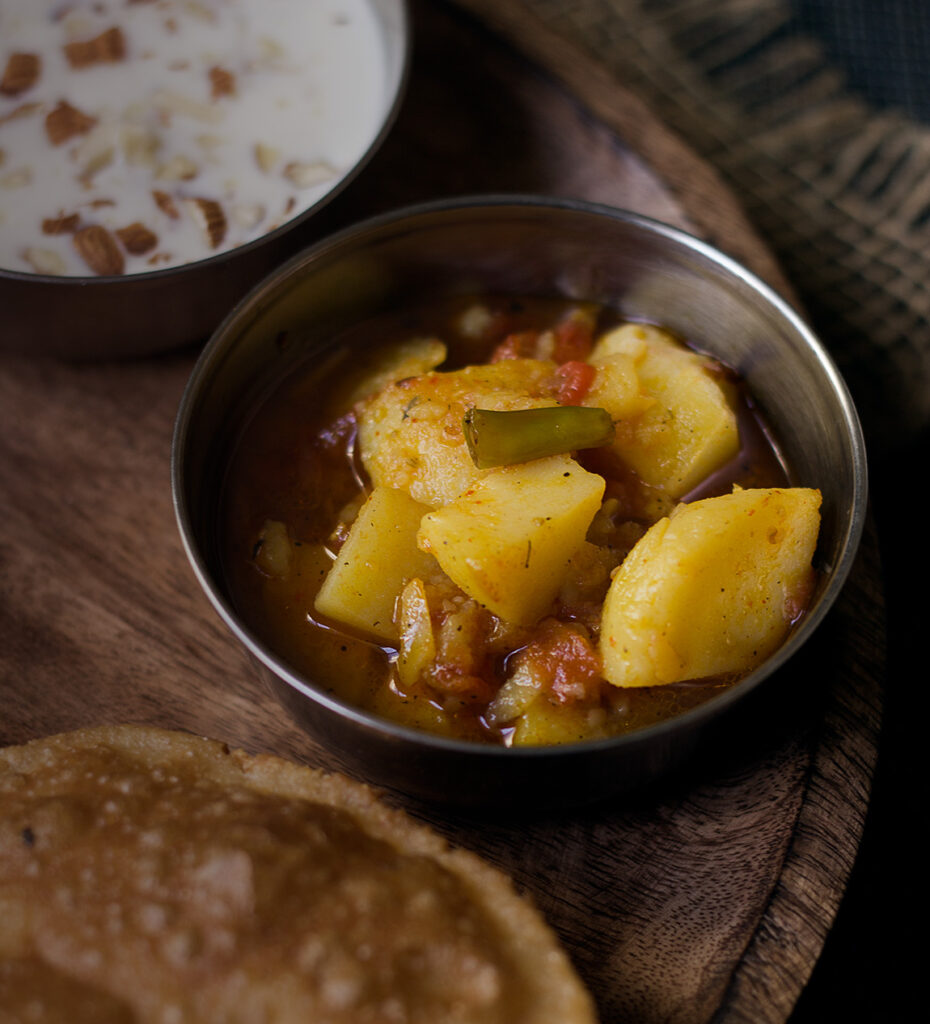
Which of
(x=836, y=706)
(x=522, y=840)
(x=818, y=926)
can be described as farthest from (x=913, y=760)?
(x=522, y=840)

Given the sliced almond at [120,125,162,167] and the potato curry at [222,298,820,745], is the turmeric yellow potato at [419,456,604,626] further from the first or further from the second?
the sliced almond at [120,125,162,167]

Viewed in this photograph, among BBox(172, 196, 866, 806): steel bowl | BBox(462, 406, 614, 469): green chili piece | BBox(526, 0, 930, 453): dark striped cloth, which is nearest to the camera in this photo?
BBox(172, 196, 866, 806): steel bowl

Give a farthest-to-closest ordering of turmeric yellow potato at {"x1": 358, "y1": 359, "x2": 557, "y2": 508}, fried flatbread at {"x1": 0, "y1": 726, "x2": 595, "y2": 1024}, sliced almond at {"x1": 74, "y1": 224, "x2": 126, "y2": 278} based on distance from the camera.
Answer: sliced almond at {"x1": 74, "y1": 224, "x2": 126, "y2": 278} → turmeric yellow potato at {"x1": 358, "y1": 359, "x2": 557, "y2": 508} → fried flatbread at {"x1": 0, "y1": 726, "x2": 595, "y2": 1024}

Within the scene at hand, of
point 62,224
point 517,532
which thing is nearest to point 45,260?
point 62,224

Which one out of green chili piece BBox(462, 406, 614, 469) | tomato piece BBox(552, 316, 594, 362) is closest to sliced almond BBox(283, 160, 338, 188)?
tomato piece BBox(552, 316, 594, 362)

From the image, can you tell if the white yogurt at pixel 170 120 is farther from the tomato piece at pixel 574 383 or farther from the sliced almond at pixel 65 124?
the tomato piece at pixel 574 383

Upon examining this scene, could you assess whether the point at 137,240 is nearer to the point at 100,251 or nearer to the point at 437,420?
the point at 100,251

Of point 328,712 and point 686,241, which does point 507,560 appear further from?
point 686,241

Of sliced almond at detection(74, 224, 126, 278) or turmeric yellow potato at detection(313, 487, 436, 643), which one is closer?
turmeric yellow potato at detection(313, 487, 436, 643)
